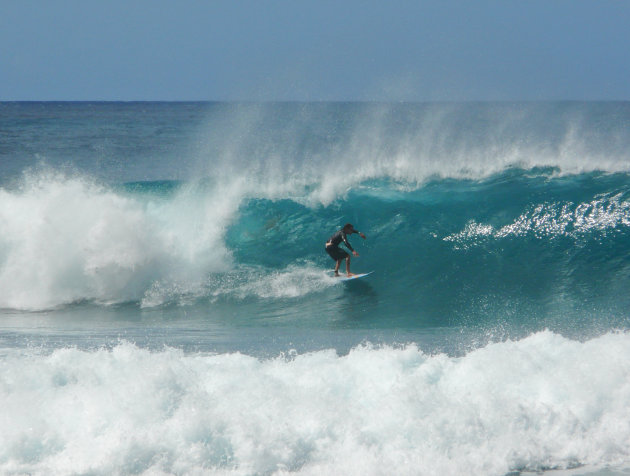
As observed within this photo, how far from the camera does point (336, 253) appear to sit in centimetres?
1206

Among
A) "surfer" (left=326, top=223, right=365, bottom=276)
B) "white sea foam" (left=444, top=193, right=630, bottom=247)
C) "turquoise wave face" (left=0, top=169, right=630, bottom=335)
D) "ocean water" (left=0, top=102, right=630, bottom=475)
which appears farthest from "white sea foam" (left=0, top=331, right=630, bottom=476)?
"white sea foam" (left=444, top=193, right=630, bottom=247)

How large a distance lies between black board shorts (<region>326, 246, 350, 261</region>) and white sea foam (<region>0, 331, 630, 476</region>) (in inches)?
218

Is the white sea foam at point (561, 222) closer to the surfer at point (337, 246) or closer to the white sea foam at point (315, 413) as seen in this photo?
the surfer at point (337, 246)

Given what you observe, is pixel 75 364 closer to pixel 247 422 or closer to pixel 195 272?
pixel 247 422

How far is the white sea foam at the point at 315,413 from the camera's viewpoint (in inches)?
202

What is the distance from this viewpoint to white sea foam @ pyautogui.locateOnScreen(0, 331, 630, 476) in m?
5.12

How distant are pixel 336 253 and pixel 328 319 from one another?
2.29 m

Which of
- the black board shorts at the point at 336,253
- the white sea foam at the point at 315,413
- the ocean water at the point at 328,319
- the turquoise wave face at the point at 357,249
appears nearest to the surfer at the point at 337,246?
the black board shorts at the point at 336,253

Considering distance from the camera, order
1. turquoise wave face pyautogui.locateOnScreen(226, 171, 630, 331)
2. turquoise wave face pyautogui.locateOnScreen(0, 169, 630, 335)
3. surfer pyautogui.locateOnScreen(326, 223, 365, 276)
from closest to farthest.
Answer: turquoise wave face pyautogui.locateOnScreen(226, 171, 630, 331), turquoise wave face pyautogui.locateOnScreen(0, 169, 630, 335), surfer pyautogui.locateOnScreen(326, 223, 365, 276)

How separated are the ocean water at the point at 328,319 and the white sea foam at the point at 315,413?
19 millimetres

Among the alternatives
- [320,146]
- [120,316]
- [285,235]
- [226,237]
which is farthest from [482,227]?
[320,146]

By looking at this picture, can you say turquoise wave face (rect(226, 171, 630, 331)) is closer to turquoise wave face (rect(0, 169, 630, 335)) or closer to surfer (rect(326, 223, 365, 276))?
turquoise wave face (rect(0, 169, 630, 335))

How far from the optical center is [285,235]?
14.2 metres

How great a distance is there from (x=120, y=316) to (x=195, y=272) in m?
2.18
